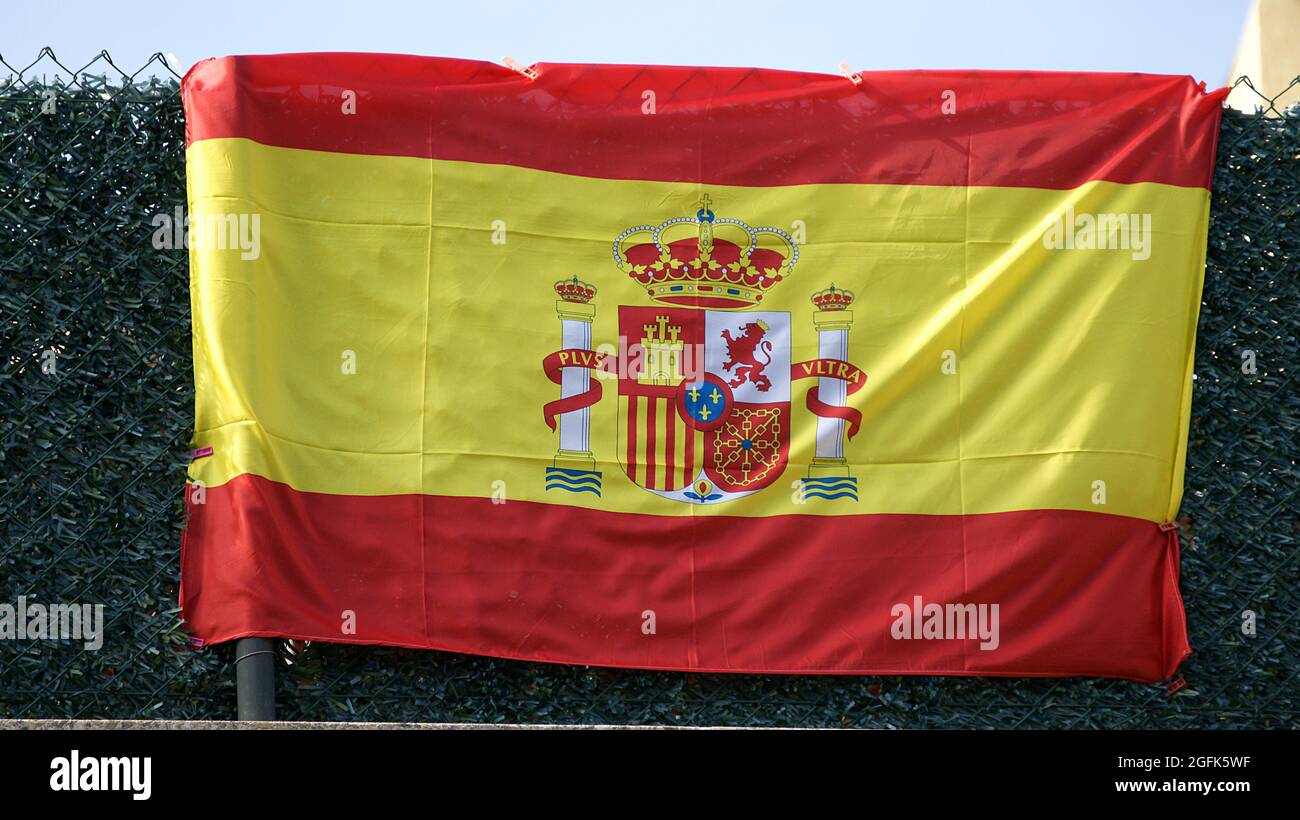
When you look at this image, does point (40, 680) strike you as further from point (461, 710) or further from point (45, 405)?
point (461, 710)

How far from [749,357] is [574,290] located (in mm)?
615

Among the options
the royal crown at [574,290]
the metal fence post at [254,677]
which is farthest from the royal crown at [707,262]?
the metal fence post at [254,677]

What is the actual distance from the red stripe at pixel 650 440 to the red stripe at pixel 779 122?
0.76m

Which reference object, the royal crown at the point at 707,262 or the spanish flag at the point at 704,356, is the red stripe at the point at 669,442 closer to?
the spanish flag at the point at 704,356

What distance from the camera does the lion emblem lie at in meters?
4.21

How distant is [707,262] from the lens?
4254 millimetres

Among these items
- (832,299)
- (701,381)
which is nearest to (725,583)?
(701,381)

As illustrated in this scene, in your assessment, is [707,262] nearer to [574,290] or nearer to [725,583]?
[574,290]

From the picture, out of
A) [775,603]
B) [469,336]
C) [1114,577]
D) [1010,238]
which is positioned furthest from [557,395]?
[1114,577]

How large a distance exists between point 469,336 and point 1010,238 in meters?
1.83

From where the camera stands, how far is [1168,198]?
14.2ft

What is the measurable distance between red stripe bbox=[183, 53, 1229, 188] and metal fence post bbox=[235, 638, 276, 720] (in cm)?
160

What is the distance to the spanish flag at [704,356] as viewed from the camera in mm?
4070

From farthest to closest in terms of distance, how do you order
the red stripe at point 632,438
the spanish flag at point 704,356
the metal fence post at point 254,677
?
the red stripe at point 632,438, the spanish flag at point 704,356, the metal fence post at point 254,677
